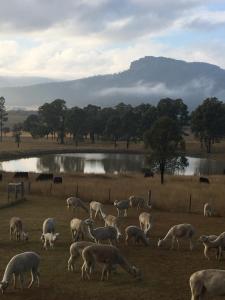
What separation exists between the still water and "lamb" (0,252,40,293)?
164 feet

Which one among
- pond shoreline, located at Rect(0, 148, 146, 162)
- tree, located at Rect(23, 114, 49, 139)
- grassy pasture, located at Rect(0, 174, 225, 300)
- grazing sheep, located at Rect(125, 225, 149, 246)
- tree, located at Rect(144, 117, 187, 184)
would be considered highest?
tree, located at Rect(23, 114, 49, 139)

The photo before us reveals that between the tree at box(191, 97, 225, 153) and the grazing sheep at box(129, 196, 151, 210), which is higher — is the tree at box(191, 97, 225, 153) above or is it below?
above

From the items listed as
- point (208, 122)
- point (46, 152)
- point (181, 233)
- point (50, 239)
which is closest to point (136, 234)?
point (181, 233)

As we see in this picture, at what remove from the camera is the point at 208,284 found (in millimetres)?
14008

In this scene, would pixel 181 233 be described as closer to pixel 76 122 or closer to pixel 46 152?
pixel 46 152

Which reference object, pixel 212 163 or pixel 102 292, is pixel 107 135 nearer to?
pixel 212 163

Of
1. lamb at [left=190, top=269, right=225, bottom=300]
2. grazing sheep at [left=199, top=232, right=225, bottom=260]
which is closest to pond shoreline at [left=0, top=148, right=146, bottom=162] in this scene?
grazing sheep at [left=199, top=232, right=225, bottom=260]

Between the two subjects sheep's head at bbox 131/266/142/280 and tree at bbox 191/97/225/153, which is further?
tree at bbox 191/97/225/153

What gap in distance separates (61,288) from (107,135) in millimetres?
105734

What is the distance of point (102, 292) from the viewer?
15.8 metres

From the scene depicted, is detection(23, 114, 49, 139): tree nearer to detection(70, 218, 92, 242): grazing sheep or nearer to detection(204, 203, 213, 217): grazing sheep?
detection(204, 203, 213, 217): grazing sheep

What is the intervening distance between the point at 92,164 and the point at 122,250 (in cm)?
5979

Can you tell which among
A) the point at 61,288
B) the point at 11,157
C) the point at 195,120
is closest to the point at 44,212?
the point at 61,288

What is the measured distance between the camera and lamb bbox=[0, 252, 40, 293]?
1584 centimetres
